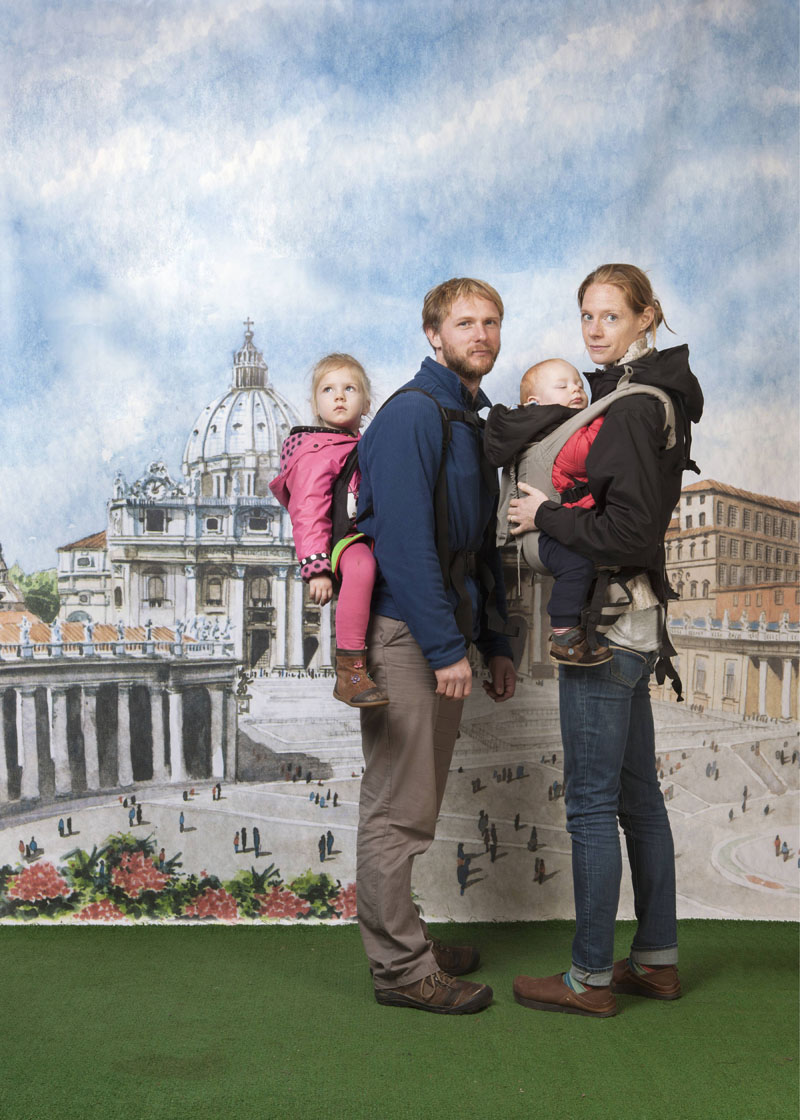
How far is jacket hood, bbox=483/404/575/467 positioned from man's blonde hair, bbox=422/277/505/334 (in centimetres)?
29

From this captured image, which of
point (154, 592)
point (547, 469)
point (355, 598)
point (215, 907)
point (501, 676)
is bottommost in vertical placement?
point (215, 907)

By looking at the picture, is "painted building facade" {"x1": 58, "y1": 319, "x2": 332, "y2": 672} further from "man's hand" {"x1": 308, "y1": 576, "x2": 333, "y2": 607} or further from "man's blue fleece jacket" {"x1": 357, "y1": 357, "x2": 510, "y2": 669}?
"man's blue fleece jacket" {"x1": 357, "y1": 357, "x2": 510, "y2": 669}

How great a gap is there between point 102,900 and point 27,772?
1.53ft

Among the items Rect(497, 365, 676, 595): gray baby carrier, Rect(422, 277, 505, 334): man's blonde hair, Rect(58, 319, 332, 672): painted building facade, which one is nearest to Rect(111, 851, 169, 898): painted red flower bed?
Rect(58, 319, 332, 672): painted building facade

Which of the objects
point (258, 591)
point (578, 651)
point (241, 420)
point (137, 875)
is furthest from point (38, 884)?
point (578, 651)

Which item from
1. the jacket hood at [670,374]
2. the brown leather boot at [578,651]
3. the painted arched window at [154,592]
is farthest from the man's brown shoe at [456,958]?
the jacket hood at [670,374]

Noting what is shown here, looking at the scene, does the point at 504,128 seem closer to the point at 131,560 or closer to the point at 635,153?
the point at 635,153

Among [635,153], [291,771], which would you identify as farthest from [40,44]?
[291,771]

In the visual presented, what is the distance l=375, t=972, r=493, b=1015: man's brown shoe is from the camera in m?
2.32

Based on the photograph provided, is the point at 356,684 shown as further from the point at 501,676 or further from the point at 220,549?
the point at 220,549

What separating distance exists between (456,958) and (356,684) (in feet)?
2.96

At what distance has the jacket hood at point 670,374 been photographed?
7.02ft

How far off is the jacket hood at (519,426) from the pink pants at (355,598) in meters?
0.38

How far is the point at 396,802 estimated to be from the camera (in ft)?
7.63
